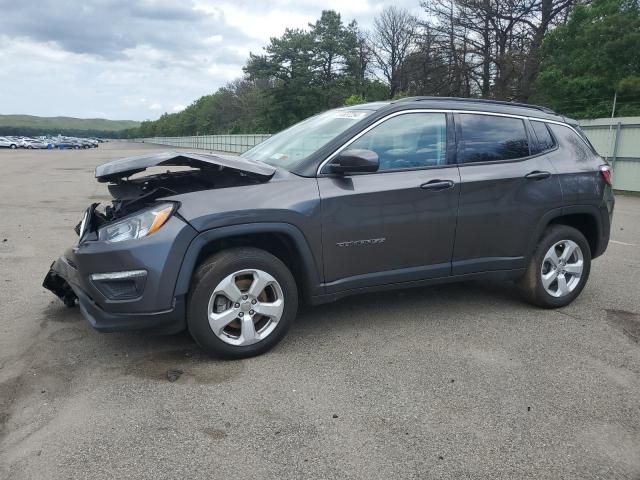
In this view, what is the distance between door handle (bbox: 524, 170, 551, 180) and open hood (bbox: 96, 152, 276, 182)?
7.20 ft

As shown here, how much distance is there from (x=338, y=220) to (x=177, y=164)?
1158mm

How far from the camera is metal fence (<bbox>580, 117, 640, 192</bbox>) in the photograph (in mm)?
14891

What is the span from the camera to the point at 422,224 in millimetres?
4020

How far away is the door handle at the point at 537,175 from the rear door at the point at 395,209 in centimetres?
72

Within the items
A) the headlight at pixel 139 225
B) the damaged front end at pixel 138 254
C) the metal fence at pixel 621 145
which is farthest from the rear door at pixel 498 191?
the metal fence at pixel 621 145

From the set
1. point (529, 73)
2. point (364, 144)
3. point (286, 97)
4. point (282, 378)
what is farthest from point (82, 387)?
point (286, 97)

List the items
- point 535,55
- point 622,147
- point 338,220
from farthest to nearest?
point 535,55 → point 622,147 → point 338,220

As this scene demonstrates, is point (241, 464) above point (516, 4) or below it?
below

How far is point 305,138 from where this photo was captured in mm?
4332

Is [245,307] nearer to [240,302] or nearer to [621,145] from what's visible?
[240,302]

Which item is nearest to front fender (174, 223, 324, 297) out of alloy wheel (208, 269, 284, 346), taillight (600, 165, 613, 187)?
alloy wheel (208, 269, 284, 346)

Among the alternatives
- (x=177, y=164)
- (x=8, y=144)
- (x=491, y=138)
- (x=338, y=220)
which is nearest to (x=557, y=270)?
(x=491, y=138)

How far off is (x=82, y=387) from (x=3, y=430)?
52 cm

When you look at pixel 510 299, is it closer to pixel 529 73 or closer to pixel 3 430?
pixel 3 430
